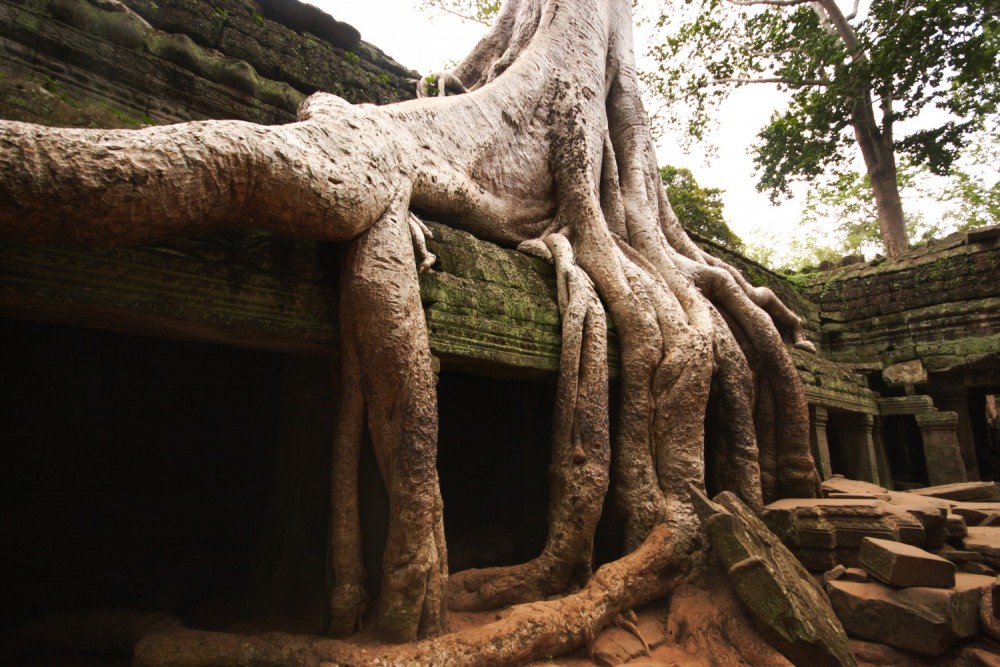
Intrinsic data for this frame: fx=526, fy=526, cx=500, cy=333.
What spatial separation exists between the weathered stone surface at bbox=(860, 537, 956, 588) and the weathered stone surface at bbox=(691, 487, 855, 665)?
0.31 meters

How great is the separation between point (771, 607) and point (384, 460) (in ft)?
5.82

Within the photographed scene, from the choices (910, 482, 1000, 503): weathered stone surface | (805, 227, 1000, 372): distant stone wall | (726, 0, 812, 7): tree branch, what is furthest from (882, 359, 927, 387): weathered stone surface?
(726, 0, 812, 7): tree branch

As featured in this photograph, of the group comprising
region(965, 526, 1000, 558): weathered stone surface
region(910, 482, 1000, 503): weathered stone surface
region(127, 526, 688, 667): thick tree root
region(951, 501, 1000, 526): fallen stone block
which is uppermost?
region(910, 482, 1000, 503): weathered stone surface

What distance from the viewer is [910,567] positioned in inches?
93.7

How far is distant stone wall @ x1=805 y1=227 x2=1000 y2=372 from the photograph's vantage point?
6410 millimetres

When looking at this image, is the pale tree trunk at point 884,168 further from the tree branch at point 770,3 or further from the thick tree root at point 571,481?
the thick tree root at point 571,481

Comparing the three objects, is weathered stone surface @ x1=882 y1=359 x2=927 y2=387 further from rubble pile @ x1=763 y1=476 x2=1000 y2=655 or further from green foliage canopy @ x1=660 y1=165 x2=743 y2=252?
green foliage canopy @ x1=660 y1=165 x2=743 y2=252

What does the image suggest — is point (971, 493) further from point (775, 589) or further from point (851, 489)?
point (775, 589)

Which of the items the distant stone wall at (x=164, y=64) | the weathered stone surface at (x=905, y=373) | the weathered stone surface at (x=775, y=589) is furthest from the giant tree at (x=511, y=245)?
the weathered stone surface at (x=905, y=373)

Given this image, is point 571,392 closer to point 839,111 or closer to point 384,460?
point 384,460

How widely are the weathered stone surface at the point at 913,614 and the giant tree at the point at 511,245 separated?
0.71m

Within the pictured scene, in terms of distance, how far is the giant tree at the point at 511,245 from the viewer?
5.37 ft

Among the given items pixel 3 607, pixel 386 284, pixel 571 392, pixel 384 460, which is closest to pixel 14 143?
pixel 386 284

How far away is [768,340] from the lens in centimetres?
381
